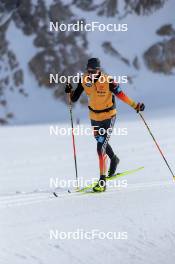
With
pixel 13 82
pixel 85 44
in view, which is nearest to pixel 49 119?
pixel 13 82

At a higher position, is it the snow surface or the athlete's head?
the athlete's head

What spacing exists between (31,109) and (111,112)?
2494 cm

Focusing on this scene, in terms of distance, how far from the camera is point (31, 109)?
3456cm
